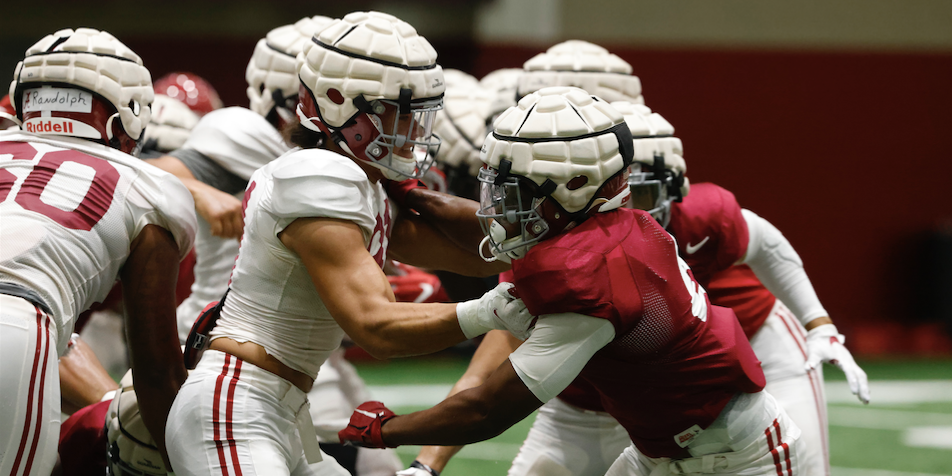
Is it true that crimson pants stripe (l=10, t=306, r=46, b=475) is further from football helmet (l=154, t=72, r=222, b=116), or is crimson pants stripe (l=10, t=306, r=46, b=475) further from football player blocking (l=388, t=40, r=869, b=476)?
football helmet (l=154, t=72, r=222, b=116)

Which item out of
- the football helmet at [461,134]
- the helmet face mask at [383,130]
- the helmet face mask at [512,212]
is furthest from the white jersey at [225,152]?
the helmet face mask at [512,212]

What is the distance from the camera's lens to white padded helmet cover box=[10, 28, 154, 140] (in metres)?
2.77

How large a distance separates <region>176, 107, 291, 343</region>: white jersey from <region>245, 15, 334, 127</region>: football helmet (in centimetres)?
8

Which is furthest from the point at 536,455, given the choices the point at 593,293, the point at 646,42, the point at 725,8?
the point at 725,8

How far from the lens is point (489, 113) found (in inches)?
187

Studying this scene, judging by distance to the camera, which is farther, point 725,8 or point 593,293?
point 725,8

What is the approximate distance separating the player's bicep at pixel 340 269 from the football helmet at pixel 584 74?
1.90m

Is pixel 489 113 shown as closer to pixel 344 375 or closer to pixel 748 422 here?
pixel 344 375

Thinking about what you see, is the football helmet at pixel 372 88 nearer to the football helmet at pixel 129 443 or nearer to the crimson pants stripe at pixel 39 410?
the crimson pants stripe at pixel 39 410

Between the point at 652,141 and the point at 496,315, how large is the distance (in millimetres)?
1274

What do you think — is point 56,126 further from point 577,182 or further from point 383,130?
point 577,182

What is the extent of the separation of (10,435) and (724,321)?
6.20 feet

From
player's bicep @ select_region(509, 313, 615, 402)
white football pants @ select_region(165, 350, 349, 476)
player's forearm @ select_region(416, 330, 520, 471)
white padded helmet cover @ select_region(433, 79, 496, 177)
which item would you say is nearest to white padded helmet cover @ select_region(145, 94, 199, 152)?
white padded helmet cover @ select_region(433, 79, 496, 177)

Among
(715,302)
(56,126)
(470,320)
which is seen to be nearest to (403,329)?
(470,320)
